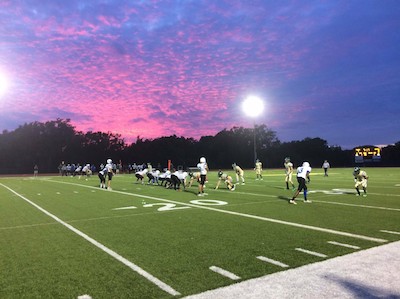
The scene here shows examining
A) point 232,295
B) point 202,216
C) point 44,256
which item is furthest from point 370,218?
point 44,256

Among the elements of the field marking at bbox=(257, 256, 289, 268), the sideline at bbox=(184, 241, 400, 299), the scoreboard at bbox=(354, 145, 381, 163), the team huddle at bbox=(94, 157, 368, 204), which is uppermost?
the scoreboard at bbox=(354, 145, 381, 163)

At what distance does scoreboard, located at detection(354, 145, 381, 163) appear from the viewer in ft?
188

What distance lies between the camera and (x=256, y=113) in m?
52.2

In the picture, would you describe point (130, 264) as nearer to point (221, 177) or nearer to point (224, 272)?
point (224, 272)

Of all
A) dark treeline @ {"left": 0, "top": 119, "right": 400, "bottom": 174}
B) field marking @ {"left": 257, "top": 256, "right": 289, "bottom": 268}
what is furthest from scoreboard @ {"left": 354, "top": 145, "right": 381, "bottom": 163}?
field marking @ {"left": 257, "top": 256, "right": 289, "bottom": 268}

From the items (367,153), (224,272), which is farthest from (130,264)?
(367,153)

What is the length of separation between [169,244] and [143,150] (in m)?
78.5

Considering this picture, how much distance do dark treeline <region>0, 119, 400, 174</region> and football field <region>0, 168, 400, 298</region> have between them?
63893 millimetres

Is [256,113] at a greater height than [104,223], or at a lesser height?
greater

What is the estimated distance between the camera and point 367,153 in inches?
2270

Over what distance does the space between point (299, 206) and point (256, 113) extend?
136 ft

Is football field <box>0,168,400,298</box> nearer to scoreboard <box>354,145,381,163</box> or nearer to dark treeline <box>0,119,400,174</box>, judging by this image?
scoreboard <box>354,145,381,163</box>

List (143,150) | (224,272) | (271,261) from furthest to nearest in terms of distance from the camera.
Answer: (143,150), (271,261), (224,272)

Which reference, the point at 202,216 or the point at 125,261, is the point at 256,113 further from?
the point at 125,261
